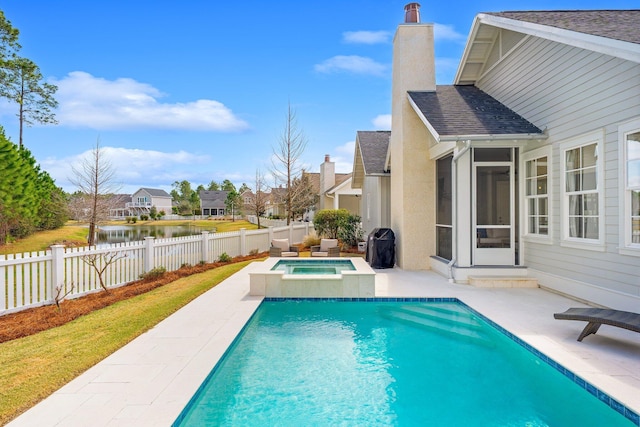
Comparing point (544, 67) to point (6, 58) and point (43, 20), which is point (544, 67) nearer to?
point (43, 20)

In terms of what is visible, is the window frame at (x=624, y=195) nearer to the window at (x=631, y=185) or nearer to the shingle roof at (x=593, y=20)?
the window at (x=631, y=185)

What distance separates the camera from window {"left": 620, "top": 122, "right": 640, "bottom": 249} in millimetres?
5871

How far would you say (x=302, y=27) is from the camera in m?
14.8

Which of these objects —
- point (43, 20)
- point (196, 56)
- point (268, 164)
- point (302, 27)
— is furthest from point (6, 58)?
point (302, 27)

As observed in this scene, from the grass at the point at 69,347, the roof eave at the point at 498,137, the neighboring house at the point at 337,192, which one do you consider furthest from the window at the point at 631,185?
the neighboring house at the point at 337,192

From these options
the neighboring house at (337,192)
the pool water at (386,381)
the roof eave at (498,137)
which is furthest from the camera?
the neighboring house at (337,192)

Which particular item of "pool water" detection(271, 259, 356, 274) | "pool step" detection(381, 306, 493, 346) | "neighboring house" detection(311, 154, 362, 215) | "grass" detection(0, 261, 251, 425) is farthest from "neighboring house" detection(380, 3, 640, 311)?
"neighboring house" detection(311, 154, 362, 215)

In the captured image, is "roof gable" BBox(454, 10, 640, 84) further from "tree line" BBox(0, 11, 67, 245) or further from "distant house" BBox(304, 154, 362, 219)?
"tree line" BBox(0, 11, 67, 245)

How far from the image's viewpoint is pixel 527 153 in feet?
29.1

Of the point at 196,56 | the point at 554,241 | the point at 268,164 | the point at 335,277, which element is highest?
the point at 196,56

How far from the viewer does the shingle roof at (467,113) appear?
28.2 feet

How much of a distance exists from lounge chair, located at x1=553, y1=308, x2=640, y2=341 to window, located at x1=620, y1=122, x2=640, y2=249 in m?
1.55

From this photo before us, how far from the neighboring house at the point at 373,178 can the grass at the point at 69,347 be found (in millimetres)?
9274

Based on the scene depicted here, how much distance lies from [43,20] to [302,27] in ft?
32.8
